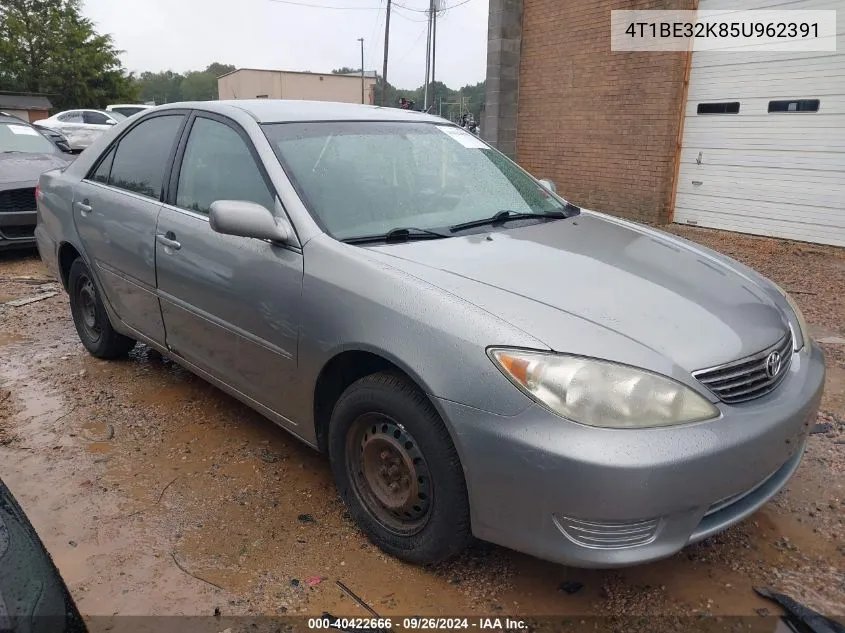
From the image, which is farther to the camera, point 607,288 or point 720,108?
point 720,108

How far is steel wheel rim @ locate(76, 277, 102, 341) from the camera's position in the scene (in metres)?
4.33

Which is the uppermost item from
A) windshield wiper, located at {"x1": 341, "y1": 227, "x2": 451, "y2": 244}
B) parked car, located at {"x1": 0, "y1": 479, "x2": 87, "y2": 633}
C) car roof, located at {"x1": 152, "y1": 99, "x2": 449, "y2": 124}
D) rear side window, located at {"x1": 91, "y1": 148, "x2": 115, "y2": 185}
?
car roof, located at {"x1": 152, "y1": 99, "x2": 449, "y2": 124}

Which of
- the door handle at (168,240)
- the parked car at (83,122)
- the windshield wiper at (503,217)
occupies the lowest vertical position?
the door handle at (168,240)

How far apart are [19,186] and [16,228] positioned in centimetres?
48

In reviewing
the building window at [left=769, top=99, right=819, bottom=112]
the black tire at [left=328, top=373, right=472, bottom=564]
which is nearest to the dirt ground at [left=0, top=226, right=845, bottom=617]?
the black tire at [left=328, top=373, right=472, bottom=564]

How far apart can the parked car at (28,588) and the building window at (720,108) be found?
9175 millimetres

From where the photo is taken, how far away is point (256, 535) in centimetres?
262

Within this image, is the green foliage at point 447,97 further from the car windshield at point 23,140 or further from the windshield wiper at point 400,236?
the windshield wiper at point 400,236

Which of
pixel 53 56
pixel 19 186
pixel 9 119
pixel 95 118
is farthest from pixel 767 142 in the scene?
pixel 53 56

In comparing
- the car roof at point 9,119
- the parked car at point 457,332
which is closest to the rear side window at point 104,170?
the parked car at point 457,332

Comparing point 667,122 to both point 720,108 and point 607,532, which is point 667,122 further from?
point 607,532

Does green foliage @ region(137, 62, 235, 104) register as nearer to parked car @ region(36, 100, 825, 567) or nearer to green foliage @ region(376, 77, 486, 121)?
green foliage @ region(376, 77, 486, 121)

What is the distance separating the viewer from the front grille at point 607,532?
6.30 ft

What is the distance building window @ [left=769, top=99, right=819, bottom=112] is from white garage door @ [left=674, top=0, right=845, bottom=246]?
0.5 inches
